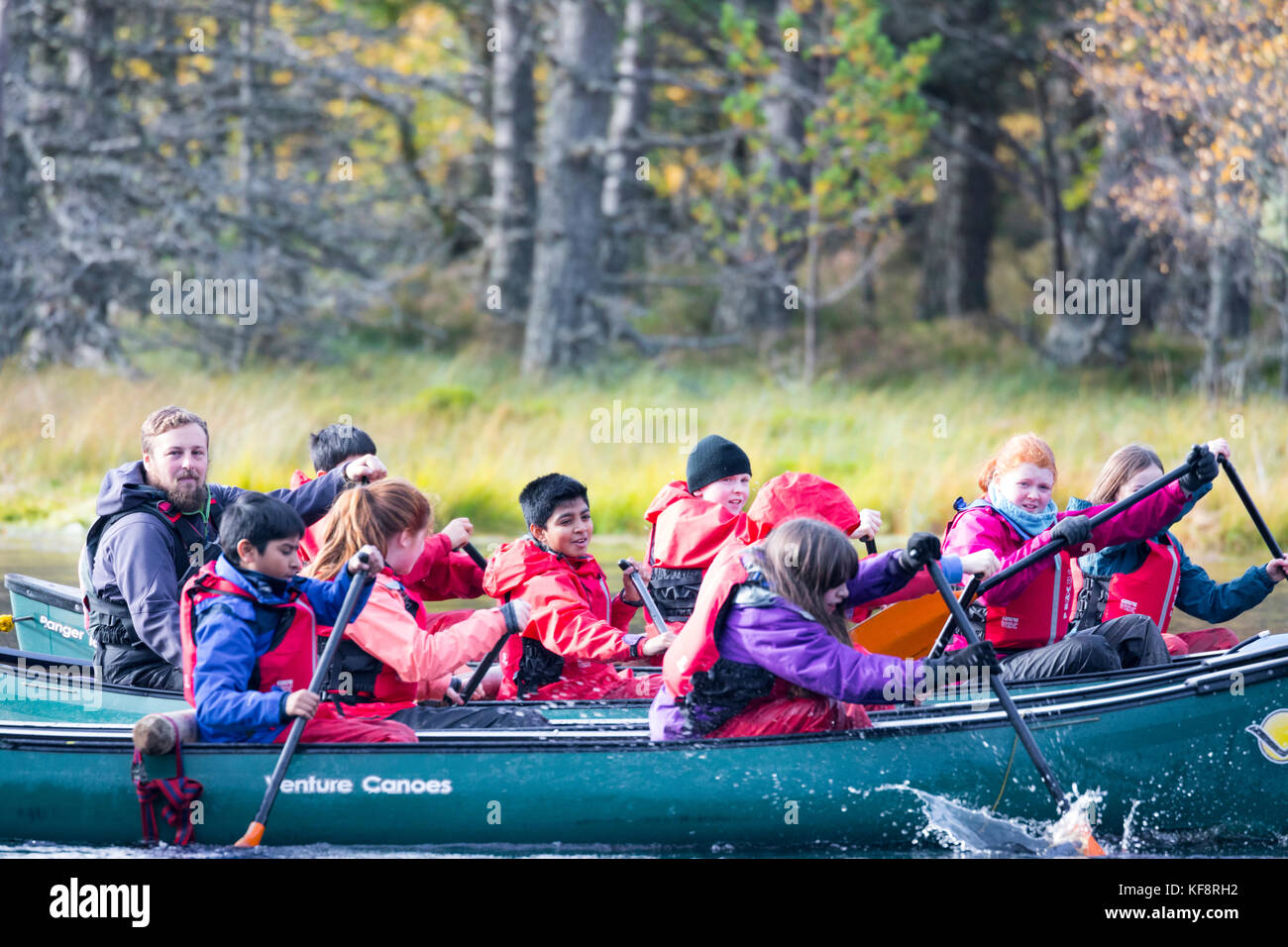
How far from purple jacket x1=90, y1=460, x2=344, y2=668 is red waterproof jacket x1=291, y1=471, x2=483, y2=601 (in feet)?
2.84

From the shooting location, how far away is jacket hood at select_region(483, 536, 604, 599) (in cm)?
575

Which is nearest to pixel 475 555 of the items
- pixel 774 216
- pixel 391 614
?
pixel 391 614

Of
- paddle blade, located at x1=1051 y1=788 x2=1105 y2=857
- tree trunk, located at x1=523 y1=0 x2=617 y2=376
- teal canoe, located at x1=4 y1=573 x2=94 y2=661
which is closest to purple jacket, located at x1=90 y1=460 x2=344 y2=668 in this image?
teal canoe, located at x1=4 y1=573 x2=94 y2=661

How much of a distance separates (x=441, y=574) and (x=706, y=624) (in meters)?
2.26

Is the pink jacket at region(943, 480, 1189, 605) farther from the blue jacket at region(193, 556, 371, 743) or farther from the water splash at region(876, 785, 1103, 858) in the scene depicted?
the blue jacket at region(193, 556, 371, 743)

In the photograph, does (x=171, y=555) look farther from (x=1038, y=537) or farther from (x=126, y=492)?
(x=1038, y=537)

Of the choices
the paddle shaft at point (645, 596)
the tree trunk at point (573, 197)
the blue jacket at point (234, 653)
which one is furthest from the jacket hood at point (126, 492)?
the tree trunk at point (573, 197)

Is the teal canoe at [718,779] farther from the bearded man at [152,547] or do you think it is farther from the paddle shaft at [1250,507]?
the paddle shaft at [1250,507]

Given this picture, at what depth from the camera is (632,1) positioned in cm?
1794

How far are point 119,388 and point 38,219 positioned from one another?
2.73 metres

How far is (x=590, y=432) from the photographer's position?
13.0 meters

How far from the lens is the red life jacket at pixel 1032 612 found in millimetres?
5863

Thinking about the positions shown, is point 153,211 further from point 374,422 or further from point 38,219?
point 374,422
